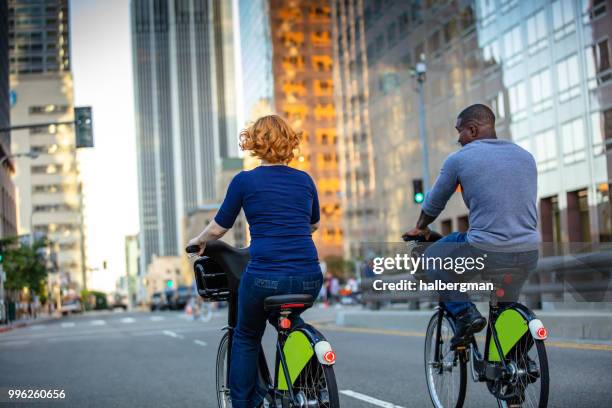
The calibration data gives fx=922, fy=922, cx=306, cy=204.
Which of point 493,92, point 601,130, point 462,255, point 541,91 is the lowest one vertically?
point 462,255

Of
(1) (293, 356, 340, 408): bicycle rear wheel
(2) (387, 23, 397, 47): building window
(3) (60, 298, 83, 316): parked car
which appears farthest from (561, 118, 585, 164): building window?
(3) (60, 298, 83, 316): parked car

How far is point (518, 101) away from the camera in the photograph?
50312mm

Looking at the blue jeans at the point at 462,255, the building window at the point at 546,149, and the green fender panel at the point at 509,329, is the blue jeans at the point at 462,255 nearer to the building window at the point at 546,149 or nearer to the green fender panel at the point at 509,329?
the green fender panel at the point at 509,329

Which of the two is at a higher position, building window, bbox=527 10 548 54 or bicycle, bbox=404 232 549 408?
building window, bbox=527 10 548 54

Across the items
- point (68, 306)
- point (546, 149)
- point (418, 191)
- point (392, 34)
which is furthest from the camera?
point (68, 306)

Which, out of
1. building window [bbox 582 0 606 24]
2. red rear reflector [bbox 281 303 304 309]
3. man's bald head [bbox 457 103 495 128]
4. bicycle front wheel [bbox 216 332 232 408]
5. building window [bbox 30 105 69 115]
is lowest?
bicycle front wheel [bbox 216 332 232 408]

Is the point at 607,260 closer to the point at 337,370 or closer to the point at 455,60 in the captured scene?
the point at 337,370

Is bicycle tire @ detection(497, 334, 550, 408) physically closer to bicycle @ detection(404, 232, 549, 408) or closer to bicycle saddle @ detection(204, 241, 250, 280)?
bicycle @ detection(404, 232, 549, 408)

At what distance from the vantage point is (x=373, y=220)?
8469cm

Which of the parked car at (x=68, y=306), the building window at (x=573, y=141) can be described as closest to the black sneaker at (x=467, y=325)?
the building window at (x=573, y=141)

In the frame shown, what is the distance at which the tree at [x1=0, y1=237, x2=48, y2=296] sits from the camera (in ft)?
192

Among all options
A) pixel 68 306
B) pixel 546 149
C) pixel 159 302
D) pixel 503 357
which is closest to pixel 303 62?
pixel 68 306

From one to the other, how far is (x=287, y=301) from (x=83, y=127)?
17978mm

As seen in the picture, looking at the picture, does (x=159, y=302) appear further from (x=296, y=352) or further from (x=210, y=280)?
(x=296, y=352)
